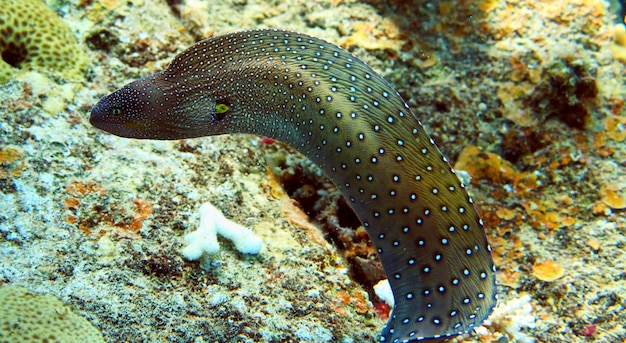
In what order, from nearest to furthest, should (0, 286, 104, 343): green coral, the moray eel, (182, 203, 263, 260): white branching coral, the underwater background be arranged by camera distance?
(0, 286, 104, 343): green coral, the moray eel, the underwater background, (182, 203, 263, 260): white branching coral

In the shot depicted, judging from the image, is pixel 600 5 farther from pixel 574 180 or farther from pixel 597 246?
pixel 597 246

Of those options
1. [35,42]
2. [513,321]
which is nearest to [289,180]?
[513,321]

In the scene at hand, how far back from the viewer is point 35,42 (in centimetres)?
448

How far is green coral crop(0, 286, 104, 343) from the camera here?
8.40 ft

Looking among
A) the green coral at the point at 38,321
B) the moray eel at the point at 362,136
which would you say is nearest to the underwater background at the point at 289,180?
the green coral at the point at 38,321

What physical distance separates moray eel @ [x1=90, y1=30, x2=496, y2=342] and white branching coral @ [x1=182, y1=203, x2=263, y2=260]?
0.82m

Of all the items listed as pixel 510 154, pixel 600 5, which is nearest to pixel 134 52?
pixel 510 154

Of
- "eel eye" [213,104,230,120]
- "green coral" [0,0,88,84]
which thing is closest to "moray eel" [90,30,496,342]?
"eel eye" [213,104,230,120]

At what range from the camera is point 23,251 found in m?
3.18

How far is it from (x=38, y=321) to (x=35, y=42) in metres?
3.09

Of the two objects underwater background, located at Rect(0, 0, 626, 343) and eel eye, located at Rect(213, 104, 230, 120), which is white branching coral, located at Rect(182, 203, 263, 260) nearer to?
underwater background, located at Rect(0, 0, 626, 343)

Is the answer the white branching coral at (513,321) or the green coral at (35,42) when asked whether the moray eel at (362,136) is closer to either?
the white branching coral at (513,321)

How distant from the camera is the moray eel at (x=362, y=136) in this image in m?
3.15

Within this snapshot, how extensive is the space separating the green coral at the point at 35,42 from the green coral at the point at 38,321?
249 centimetres
